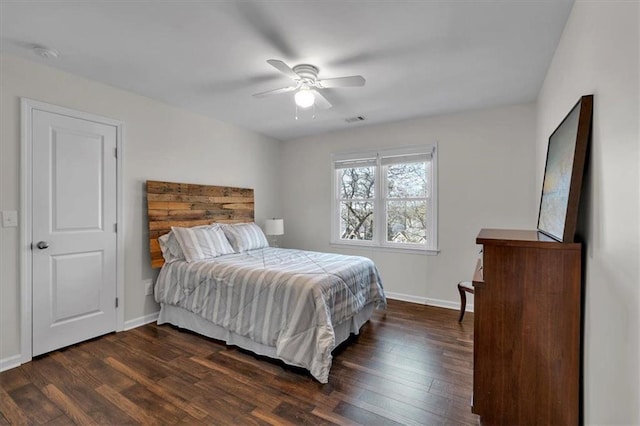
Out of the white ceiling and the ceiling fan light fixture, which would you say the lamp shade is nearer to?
the white ceiling

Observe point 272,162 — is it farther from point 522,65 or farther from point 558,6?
point 558,6

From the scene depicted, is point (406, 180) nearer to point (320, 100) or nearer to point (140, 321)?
point (320, 100)

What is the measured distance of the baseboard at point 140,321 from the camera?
3.19 meters

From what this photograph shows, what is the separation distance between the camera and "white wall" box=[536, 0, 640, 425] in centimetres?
102

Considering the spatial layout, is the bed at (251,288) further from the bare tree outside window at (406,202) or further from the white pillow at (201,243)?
the bare tree outside window at (406,202)

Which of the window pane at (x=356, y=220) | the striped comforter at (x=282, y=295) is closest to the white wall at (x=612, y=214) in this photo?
the striped comforter at (x=282, y=295)

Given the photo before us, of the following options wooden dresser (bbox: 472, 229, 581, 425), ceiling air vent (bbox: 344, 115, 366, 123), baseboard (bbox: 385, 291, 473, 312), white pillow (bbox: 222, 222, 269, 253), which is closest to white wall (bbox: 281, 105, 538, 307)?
baseboard (bbox: 385, 291, 473, 312)

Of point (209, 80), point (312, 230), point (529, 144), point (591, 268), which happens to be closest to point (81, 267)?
point (209, 80)

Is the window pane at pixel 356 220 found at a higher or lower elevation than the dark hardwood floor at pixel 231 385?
higher

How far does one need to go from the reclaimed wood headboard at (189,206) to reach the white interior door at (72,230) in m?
0.37

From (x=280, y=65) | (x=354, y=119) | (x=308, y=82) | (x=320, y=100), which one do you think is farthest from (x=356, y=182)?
(x=280, y=65)

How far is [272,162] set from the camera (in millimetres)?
5195

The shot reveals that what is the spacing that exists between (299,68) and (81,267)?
9.02ft

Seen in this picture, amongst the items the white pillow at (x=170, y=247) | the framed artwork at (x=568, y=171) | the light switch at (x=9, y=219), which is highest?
the framed artwork at (x=568, y=171)
